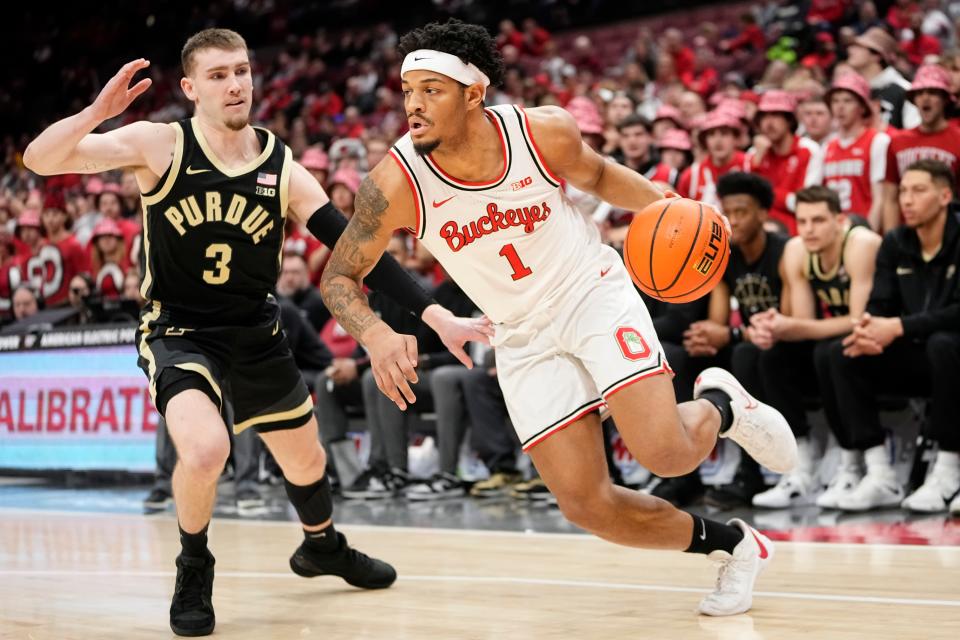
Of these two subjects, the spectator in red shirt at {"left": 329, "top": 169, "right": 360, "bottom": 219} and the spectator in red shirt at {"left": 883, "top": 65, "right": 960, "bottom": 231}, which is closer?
the spectator in red shirt at {"left": 883, "top": 65, "right": 960, "bottom": 231}

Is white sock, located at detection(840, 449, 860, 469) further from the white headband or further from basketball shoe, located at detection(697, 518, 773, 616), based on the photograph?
the white headband

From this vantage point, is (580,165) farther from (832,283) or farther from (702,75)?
(702,75)

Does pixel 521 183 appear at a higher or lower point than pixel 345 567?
higher

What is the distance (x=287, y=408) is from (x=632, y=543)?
1.45m

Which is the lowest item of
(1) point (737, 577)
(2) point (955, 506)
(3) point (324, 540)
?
(2) point (955, 506)

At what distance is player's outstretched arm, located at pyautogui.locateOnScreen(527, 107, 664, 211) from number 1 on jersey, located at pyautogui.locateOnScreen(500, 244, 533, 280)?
0.32 meters

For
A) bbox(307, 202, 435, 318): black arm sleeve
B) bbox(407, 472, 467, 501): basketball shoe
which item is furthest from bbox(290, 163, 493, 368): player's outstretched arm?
bbox(407, 472, 467, 501): basketball shoe

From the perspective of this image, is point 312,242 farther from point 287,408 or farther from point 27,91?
point 27,91

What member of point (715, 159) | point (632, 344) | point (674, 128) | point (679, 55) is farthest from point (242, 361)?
point (679, 55)

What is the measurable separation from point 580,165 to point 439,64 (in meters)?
0.60

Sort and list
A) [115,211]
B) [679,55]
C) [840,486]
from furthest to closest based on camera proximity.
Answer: [679,55], [115,211], [840,486]

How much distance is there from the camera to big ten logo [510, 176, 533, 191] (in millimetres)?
4016

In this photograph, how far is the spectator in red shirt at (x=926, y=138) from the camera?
7531 millimetres

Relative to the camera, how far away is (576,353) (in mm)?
4066
